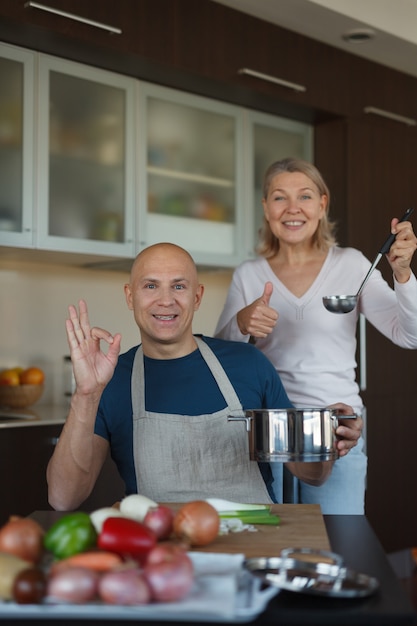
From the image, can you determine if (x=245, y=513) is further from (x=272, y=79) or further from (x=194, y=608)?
(x=272, y=79)

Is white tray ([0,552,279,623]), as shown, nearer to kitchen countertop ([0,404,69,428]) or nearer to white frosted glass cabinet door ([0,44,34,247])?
kitchen countertop ([0,404,69,428])

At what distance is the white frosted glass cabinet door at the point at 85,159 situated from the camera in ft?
10.2

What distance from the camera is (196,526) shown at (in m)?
1.25

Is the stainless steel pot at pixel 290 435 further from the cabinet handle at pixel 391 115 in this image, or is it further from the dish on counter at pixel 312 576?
the cabinet handle at pixel 391 115

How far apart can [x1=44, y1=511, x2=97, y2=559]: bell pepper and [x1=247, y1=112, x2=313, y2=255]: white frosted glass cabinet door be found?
9.08 ft

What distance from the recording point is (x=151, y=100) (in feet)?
11.4

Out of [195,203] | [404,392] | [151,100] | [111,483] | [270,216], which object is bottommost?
[111,483]

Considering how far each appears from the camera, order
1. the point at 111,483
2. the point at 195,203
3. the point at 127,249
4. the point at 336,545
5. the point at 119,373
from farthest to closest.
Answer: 1. the point at 195,203
2. the point at 127,249
3. the point at 111,483
4. the point at 119,373
5. the point at 336,545

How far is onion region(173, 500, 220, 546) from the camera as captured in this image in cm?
126

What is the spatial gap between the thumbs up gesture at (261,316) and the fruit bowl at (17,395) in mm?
1330

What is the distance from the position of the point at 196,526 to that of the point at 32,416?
6.14ft

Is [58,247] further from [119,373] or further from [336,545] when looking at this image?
[336,545]

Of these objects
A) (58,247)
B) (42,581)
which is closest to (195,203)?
(58,247)

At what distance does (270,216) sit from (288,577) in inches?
54.3
